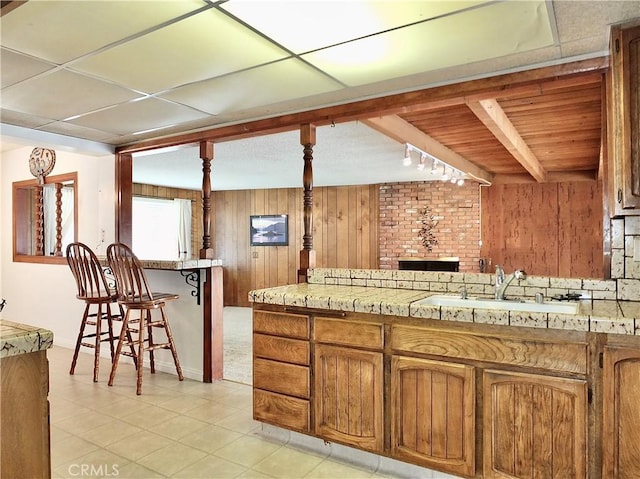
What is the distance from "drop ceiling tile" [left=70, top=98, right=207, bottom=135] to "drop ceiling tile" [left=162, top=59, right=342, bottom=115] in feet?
0.60

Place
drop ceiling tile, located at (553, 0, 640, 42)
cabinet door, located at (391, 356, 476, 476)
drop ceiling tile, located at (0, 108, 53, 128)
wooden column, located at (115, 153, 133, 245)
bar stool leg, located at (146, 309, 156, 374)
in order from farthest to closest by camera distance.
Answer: wooden column, located at (115, 153, 133, 245) → bar stool leg, located at (146, 309, 156, 374) → drop ceiling tile, located at (0, 108, 53, 128) → cabinet door, located at (391, 356, 476, 476) → drop ceiling tile, located at (553, 0, 640, 42)

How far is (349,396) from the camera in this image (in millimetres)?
2266

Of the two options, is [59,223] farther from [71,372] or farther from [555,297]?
[555,297]

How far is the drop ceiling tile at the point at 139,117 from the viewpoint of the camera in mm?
3104

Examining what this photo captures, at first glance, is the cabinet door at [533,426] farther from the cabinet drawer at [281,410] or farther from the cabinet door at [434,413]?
the cabinet drawer at [281,410]

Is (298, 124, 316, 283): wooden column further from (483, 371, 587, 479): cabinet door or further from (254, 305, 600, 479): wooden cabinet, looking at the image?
(483, 371, 587, 479): cabinet door

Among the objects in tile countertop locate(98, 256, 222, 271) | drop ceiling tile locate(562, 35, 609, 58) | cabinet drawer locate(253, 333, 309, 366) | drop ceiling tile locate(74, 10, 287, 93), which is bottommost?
cabinet drawer locate(253, 333, 309, 366)

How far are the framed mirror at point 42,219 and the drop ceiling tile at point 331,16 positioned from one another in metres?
4.02

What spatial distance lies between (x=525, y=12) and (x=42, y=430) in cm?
229

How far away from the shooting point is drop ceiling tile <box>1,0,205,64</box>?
176 cm

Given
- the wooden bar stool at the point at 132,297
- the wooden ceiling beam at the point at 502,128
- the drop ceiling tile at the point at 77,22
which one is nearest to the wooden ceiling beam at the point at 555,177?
the wooden ceiling beam at the point at 502,128

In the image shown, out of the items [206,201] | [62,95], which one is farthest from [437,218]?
[62,95]

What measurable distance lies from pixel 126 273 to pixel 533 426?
9.64 ft

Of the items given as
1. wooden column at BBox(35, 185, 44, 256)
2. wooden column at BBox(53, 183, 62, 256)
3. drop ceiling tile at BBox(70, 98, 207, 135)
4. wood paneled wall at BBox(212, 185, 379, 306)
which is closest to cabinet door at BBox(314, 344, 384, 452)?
drop ceiling tile at BBox(70, 98, 207, 135)
